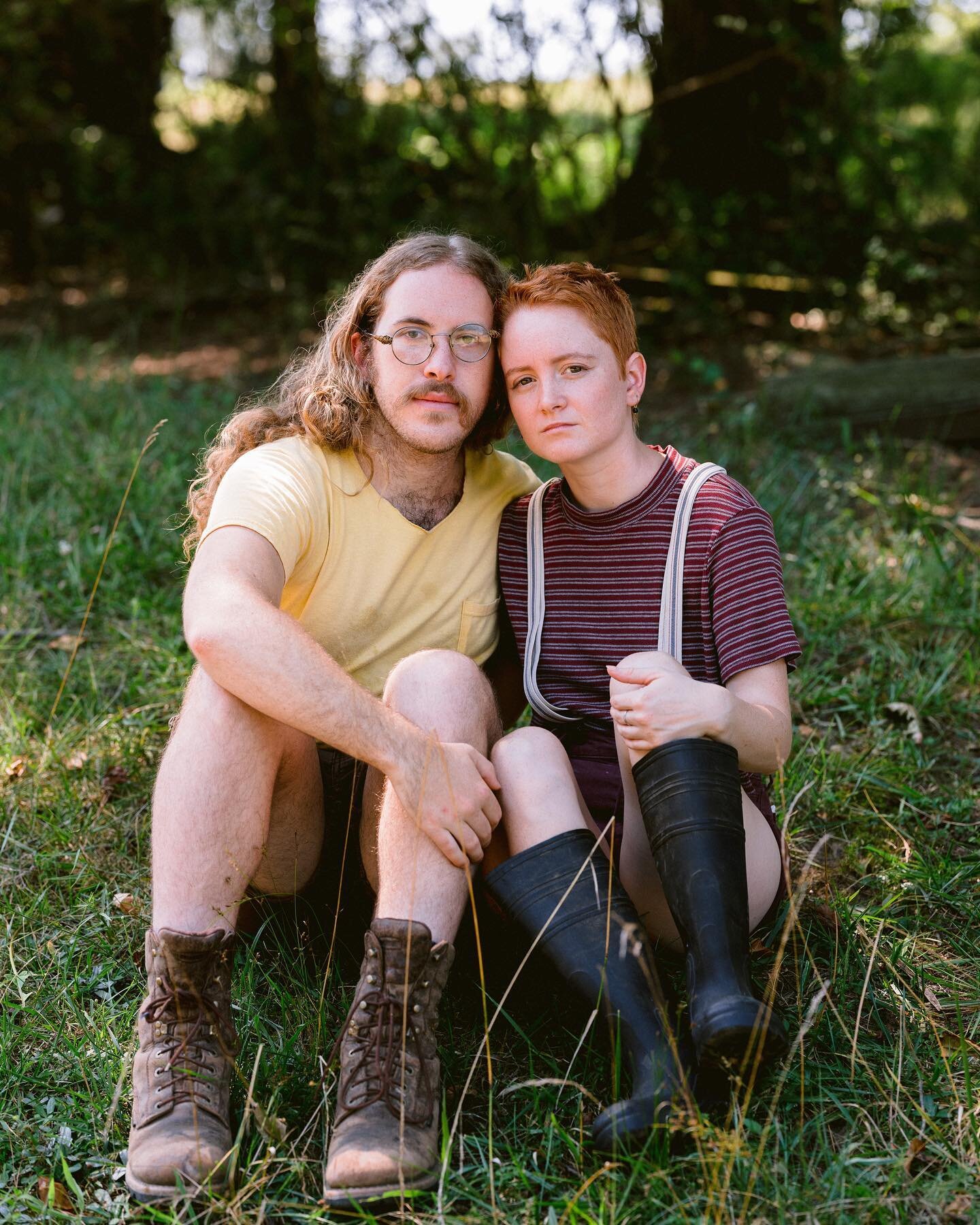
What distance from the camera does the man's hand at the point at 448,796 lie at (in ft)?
6.65

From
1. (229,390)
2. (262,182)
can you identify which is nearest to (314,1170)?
(229,390)

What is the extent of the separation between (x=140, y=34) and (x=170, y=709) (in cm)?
538

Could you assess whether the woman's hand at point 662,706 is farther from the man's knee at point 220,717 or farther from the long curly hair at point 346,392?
the long curly hair at point 346,392

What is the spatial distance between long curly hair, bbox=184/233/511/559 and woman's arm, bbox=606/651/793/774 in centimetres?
80

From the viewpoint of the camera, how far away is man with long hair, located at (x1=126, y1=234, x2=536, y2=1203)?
189 centimetres

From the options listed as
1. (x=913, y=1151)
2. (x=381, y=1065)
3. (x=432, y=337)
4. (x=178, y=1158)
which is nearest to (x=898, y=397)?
(x=432, y=337)

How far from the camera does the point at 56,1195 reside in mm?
1854

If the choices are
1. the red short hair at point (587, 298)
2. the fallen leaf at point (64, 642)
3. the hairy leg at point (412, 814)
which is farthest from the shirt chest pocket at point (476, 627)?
the fallen leaf at point (64, 642)

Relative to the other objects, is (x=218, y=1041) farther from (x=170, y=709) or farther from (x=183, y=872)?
(x=170, y=709)

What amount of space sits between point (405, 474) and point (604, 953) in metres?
1.11

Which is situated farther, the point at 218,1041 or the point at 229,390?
the point at 229,390

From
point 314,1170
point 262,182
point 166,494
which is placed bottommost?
point 314,1170

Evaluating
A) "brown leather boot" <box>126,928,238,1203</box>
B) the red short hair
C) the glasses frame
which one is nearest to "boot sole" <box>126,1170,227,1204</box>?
"brown leather boot" <box>126,928,238,1203</box>

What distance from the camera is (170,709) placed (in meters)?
3.29
